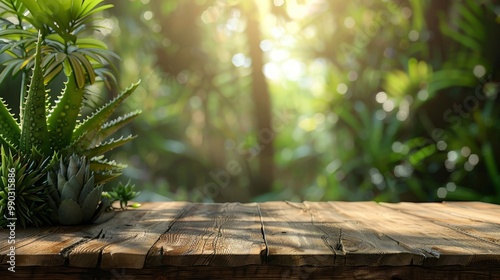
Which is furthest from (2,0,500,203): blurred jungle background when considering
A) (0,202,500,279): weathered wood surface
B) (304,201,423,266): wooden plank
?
(304,201,423,266): wooden plank

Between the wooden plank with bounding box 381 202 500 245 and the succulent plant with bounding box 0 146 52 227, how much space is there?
3.89 ft

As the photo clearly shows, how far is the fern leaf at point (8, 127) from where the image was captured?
1.91m

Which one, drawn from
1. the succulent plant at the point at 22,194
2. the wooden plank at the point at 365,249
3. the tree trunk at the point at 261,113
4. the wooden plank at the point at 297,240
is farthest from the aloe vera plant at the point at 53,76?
the tree trunk at the point at 261,113

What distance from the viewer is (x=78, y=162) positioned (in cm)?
175

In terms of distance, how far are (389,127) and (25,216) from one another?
360cm

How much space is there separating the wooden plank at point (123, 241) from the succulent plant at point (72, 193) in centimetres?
8

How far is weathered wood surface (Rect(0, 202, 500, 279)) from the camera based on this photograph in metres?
1.23

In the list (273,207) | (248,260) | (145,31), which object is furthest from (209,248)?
(145,31)

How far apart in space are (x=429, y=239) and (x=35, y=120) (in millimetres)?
1230

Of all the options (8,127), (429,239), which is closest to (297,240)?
(429,239)

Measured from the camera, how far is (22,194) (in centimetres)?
166

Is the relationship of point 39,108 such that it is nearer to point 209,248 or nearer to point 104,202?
point 104,202

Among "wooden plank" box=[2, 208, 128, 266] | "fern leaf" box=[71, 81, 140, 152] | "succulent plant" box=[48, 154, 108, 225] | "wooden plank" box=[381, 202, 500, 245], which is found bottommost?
"wooden plank" box=[381, 202, 500, 245]

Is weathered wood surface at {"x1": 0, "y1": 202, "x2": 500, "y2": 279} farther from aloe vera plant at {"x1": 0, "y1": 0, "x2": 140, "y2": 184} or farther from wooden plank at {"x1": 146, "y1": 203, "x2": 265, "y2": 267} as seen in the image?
aloe vera plant at {"x1": 0, "y1": 0, "x2": 140, "y2": 184}
